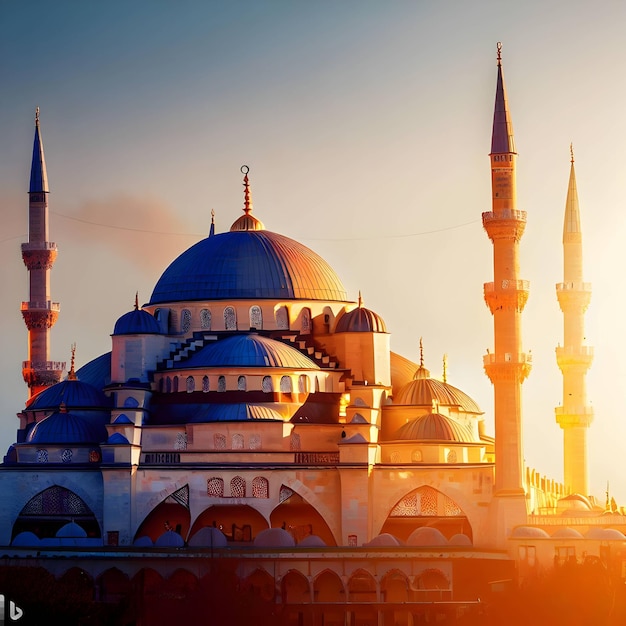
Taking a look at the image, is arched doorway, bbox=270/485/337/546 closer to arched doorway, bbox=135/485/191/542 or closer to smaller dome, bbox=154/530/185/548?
arched doorway, bbox=135/485/191/542

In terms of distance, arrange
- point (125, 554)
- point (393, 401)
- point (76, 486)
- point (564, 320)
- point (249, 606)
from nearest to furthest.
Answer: point (249, 606), point (125, 554), point (76, 486), point (393, 401), point (564, 320)

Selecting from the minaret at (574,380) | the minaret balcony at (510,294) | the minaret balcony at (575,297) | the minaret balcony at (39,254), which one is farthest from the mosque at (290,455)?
the minaret balcony at (575,297)

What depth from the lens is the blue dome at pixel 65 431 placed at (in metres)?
60.2

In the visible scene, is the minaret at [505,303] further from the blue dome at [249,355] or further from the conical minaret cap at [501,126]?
the blue dome at [249,355]

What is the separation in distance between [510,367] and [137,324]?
11397mm

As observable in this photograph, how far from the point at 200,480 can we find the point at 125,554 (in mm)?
3817

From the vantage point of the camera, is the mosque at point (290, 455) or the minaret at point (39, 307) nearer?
the mosque at point (290, 455)

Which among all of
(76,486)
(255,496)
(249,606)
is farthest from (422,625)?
(76,486)

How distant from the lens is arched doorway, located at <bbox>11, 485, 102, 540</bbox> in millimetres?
58875

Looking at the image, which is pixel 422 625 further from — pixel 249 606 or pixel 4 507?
pixel 4 507

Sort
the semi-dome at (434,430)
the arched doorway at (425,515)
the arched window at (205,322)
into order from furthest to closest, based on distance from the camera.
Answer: the arched window at (205,322) < the semi-dome at (434,430) < the arched doorway at (425,515)

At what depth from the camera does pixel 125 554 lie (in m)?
55.2

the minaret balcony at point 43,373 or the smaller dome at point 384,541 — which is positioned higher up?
the minaret balcony at point 43,373

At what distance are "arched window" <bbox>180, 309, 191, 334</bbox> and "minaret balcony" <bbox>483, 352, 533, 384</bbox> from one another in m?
10.7
